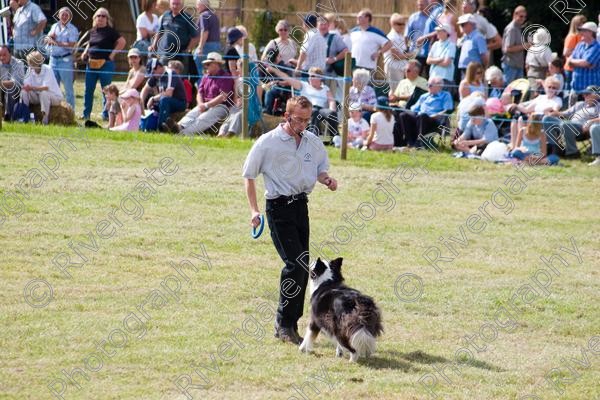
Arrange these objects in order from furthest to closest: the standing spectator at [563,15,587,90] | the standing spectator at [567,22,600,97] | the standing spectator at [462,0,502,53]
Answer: the standing spectator at [462,0,502,53] → the standing spectator at [563,15,587,90] → the standing spectator at [567,22,600,97]

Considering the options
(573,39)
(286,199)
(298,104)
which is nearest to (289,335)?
(286,199)

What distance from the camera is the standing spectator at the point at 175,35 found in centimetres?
2188

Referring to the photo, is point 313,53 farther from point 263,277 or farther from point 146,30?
point 263,277

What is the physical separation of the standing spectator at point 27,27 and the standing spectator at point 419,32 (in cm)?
757

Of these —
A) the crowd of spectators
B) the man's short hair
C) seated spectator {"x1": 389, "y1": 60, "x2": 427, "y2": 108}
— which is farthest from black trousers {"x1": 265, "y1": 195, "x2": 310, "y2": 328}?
seated spectator {"x1": 389, "y1": 60, "x2": 427, "y2": 108}

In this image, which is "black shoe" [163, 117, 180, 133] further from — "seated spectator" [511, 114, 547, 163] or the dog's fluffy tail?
the dog's fluffy tail

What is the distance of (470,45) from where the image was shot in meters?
21.4

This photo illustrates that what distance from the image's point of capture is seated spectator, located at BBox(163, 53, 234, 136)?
2002cm

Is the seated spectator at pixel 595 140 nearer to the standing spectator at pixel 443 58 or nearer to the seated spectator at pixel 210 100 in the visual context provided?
the standing spectator at pixel 443 58

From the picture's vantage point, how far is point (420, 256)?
1273 centimetres

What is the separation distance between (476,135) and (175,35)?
645 centimetres

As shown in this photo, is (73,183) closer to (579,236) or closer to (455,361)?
(579,236)

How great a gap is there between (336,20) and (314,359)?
599 inches

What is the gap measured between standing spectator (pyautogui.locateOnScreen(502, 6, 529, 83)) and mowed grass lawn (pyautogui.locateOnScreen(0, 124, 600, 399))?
162 inches
